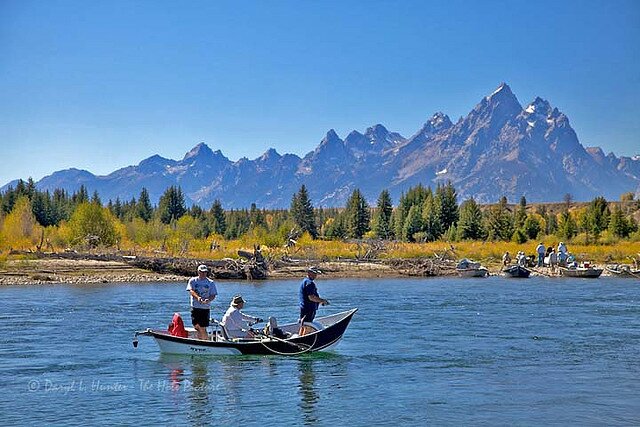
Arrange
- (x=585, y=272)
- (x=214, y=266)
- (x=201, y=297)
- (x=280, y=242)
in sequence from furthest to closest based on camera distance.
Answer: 1. (x=280, y=242)
2. (x=585, y=272)
3. (x=214, y=266)
4. (x=201, y=297)

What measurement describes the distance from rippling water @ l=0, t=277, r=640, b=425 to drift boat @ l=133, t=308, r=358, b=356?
315mm

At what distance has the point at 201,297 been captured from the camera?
22203 mm

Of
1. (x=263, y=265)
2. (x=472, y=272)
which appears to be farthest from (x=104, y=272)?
(x=472, y=272)

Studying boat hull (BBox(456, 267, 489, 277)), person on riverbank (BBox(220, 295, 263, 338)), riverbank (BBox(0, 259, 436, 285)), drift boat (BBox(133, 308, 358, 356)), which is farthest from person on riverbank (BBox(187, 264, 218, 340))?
boat hull (BBox(456, 267, 489, 277))

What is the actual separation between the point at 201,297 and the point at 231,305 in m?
1.04

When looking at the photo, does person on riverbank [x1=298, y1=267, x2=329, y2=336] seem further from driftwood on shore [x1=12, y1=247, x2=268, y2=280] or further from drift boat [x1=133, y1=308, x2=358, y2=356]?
driftwood on shore [x1=12, y1=247, x2=268, y2=280]

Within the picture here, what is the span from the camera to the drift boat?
2255 centimetres

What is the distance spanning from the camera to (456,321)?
106 ft

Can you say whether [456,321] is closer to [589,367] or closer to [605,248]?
[589,367]

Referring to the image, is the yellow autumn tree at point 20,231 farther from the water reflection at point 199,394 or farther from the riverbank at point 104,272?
the water reflection at point 199,394

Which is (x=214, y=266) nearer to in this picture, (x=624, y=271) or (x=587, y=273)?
(x=587, y=273)

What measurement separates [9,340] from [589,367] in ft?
63.0

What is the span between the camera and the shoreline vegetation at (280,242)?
63.8 metres

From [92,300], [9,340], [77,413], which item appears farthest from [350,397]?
[92,300]
